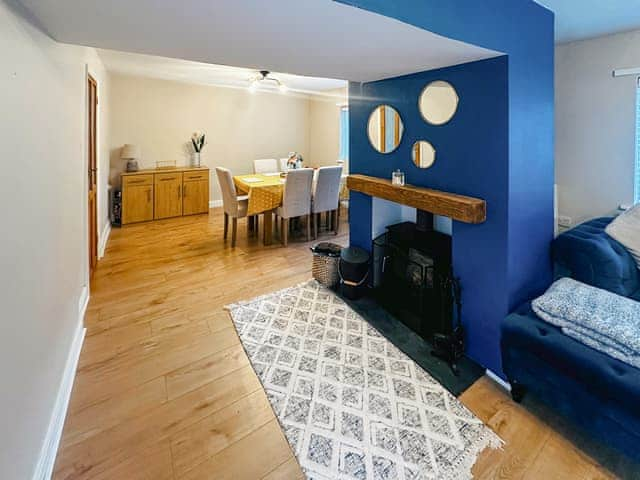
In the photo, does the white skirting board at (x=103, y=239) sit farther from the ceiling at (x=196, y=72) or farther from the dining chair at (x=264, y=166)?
the dining chair at (x=264, y=166)

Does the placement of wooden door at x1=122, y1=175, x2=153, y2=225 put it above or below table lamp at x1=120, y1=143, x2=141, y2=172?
below

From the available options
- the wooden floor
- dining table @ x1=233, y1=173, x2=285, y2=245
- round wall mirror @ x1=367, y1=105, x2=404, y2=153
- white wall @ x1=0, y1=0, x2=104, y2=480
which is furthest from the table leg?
white wall @ x1=0, y1=0, x2=104, y2=480

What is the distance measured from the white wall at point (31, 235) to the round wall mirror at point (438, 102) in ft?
6.82

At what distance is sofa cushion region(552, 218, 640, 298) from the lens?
1.90 metres

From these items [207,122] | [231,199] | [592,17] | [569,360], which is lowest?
[569,360]

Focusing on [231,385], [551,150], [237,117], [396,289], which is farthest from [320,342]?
[237,117]

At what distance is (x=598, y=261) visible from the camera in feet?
6.28

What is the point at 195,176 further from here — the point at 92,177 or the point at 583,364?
the point at 583,364

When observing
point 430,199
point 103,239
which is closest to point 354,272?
point 430,199

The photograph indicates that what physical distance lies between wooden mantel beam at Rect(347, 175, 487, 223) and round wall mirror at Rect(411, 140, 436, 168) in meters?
0.17

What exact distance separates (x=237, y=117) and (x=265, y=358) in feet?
18.5

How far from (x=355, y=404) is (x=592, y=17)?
2.79 m

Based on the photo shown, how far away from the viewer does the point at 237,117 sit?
6535mm

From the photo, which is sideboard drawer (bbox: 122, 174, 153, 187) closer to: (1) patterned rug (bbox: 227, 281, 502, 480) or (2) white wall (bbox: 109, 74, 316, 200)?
(2) white wall (bbox: 109, 74, 316, 200)
